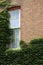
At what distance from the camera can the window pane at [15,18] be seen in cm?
1499

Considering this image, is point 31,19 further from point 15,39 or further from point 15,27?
point 15,39

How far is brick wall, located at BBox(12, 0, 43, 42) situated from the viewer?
14117 millimetres

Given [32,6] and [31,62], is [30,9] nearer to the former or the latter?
[32,6]

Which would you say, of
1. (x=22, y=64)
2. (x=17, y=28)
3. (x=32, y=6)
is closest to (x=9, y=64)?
(x=22, y=64)

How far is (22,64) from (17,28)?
188cm

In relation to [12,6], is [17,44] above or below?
below

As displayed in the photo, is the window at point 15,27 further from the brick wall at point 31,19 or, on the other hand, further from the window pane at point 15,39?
the brick wall at point 31,19

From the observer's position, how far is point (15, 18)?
49.5 ft

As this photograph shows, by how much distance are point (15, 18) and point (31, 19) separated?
1.00 metres

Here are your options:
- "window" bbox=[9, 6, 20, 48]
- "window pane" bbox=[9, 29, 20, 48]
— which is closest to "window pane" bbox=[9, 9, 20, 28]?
"window" bbox=[9, 6, 20, 48]

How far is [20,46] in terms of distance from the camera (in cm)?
1427

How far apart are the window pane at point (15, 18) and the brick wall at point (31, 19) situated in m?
0.32

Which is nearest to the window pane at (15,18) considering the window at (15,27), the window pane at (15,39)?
the window at (15,27)

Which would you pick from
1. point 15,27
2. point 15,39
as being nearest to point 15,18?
point 15,27
